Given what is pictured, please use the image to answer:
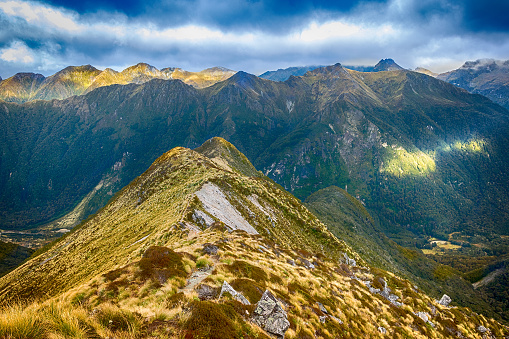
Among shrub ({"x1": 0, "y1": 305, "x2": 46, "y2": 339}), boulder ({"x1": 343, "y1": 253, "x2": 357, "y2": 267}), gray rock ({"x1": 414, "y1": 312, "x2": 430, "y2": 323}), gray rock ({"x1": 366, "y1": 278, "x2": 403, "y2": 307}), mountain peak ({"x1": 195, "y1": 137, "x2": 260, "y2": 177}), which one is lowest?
boulder ({"x1": 343, "y1": 253, "x2": 357, "y2": 267})

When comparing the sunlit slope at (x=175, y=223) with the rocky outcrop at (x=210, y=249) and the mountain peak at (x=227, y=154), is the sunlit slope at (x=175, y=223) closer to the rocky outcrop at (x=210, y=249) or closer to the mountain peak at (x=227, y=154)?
the rocky outcrop at (x=210, y=249)

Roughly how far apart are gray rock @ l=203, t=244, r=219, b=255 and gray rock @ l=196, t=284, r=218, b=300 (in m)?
7.93

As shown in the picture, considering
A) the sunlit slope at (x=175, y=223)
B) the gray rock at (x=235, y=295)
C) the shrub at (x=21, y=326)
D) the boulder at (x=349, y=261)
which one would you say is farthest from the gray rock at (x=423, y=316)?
the shrub at (x=21, y=326)

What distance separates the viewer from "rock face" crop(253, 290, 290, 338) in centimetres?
1262

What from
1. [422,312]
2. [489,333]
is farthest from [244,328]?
[489,333]

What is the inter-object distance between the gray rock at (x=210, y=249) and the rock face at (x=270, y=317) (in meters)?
9.96

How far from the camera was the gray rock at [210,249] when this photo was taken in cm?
2273

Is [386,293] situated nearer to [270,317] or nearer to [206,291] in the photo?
[270,317]

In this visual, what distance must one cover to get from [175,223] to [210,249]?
13.8 metres

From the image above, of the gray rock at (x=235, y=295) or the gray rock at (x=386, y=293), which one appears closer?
the gray rock at (x=235, y=295)

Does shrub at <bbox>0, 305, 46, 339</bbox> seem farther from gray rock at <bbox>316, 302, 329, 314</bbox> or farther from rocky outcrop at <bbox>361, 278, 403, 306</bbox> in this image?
rocky outcrop at <bbox>361, 278, 403, 306</bbox>

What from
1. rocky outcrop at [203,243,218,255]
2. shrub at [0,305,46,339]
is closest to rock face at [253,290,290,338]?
shrub at [0,305,46,339]

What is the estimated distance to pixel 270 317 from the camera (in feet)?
42.8

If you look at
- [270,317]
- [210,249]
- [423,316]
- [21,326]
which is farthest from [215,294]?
[423,316]
